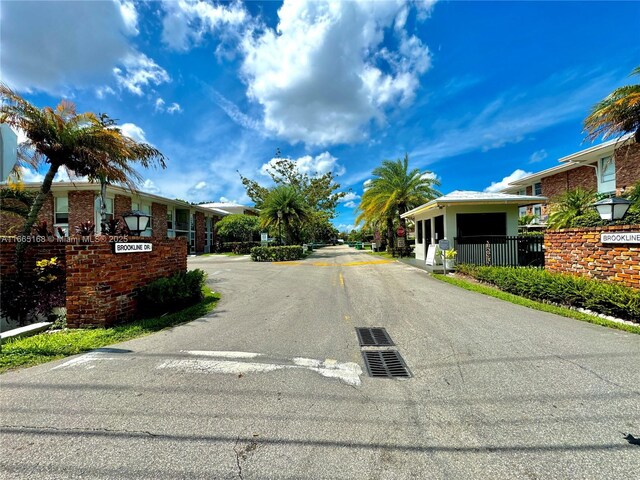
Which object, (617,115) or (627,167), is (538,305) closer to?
(617,115)

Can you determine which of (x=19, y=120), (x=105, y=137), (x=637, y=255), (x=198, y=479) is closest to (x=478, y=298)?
(x=637, y=255)

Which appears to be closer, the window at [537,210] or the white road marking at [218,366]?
the white road marking at [218,366]

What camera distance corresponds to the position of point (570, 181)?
22734 mm

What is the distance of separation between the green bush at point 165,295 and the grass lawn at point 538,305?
316 inches

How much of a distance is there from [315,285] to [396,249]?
51.6ft

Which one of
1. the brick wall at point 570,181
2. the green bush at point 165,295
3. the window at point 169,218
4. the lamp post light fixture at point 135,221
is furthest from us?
the window at point 169,218

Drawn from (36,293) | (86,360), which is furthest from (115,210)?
(86,360)

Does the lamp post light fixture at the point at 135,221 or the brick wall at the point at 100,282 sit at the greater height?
the lamp post light fixture at the point at 135,221

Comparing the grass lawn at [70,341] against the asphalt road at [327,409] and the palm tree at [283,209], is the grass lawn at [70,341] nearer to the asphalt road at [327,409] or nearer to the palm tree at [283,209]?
the asphalt road at [327,409]

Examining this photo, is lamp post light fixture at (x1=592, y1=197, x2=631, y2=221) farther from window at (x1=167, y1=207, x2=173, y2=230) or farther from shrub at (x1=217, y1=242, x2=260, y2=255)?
window at (x1=167, y1=207, x2=173, y2=230)

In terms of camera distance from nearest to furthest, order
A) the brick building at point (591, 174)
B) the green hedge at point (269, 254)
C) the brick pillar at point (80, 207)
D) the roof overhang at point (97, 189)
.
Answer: the brick building at point (591, 174)
the roof overhang at point (97, 189)
the brick pillar at point (80, 207)
the green hedge at point (269, 254)

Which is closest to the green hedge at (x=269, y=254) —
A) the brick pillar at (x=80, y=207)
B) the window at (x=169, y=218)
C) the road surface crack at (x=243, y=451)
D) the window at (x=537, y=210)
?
the window at (x=169, y=218)

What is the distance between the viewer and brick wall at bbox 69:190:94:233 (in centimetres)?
2142

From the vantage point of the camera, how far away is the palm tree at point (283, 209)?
25.0 meters
